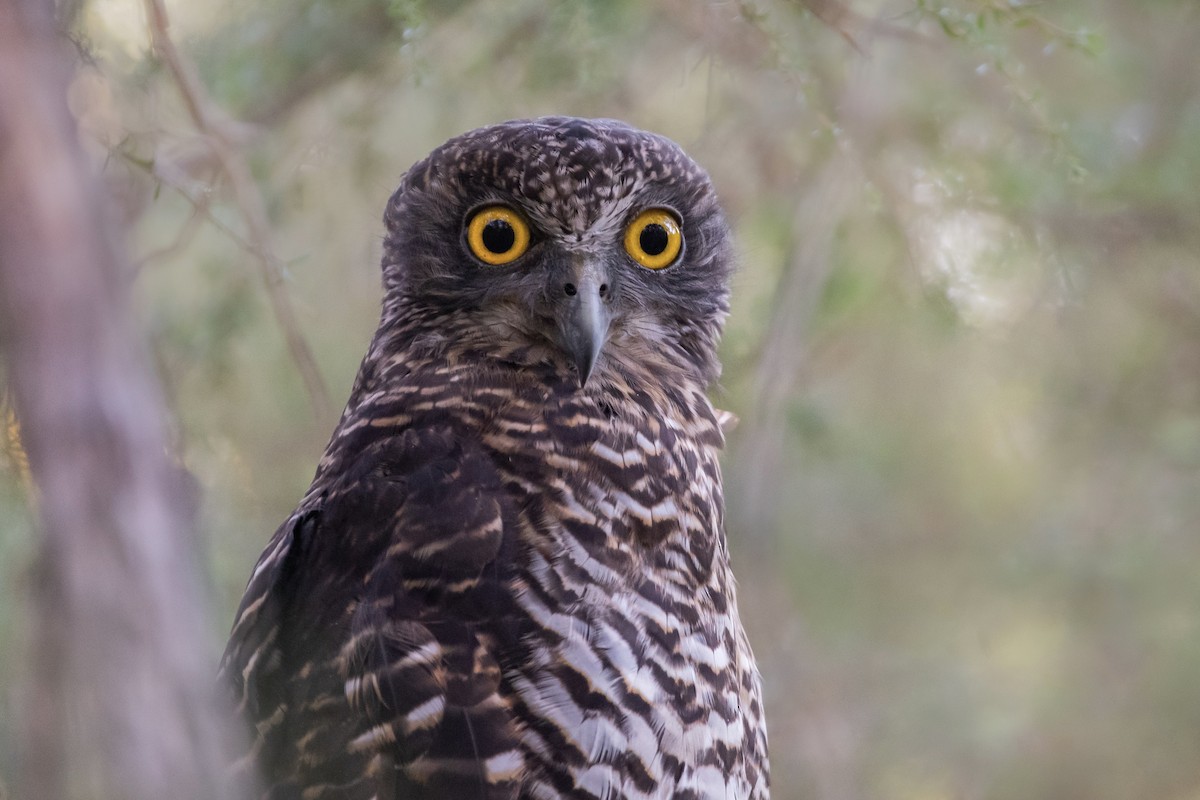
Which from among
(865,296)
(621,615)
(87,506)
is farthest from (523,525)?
(865,296)


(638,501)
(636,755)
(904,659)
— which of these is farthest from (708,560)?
(904,659)

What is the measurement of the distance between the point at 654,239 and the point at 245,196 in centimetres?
69

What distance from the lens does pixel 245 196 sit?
2.05 m

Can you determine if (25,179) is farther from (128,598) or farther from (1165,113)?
(1165,113)

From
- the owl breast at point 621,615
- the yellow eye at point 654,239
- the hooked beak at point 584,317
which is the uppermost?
the yellow eye at point 654,239

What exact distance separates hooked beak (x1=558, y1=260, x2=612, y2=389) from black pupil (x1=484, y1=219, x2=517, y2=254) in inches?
5.2

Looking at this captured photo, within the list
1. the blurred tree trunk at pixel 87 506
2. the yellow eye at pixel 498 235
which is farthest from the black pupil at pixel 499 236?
the blurred tree trunk at pixel 87 506

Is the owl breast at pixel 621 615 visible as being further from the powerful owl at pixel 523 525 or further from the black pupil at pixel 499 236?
the black pupil at pixel 499 236

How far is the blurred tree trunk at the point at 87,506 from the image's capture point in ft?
2.39

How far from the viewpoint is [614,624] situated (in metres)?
1.76

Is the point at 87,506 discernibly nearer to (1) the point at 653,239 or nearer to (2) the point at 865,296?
(1) the point at 653,239

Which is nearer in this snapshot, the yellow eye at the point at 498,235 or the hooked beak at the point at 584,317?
the hooked beak at the point at 584,317

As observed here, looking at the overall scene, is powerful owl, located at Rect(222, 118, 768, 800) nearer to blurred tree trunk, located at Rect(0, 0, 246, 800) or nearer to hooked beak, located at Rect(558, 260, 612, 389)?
hooked beak, located at Rect(558, 260, 612, 389)

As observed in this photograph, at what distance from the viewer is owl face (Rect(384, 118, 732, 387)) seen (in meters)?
2.01
